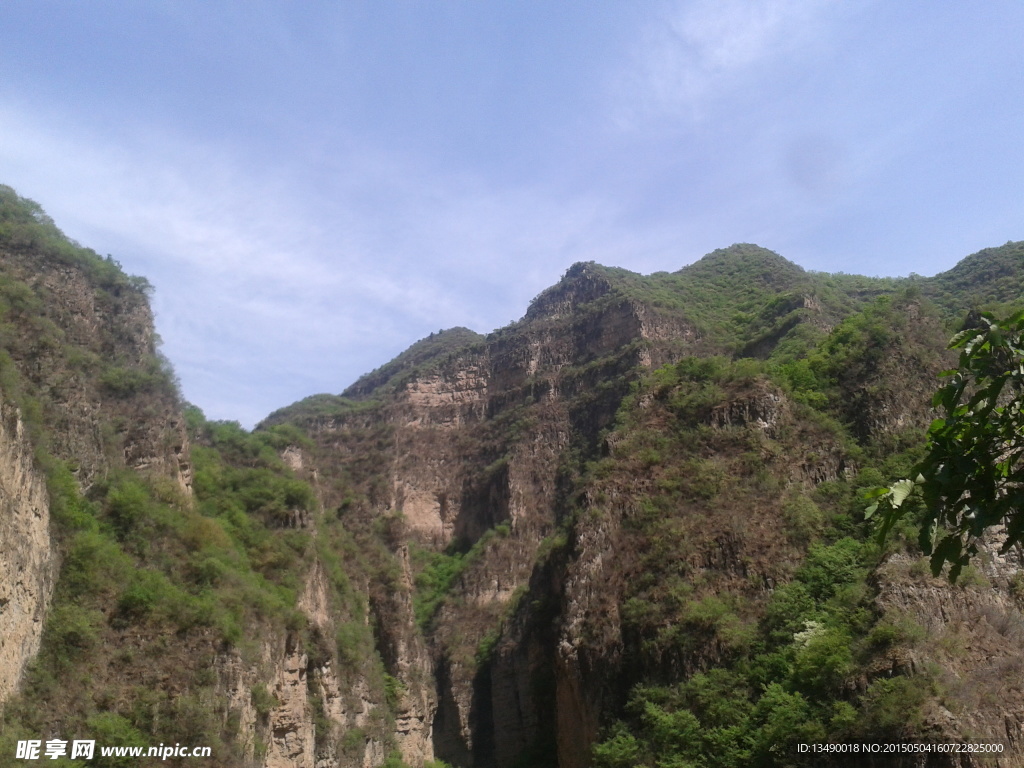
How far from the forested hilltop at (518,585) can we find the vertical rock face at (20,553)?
0.34 feet

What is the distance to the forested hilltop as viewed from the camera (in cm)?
2041

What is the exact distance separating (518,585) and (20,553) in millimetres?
36330

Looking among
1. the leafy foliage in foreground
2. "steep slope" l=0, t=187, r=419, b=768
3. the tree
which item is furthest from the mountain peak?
the tree

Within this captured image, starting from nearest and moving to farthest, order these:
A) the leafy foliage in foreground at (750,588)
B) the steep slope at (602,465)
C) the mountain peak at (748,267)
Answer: the leafy foliage in foreground at (750,588), the steep slope at (602,465), the mountain peak at (748,267)

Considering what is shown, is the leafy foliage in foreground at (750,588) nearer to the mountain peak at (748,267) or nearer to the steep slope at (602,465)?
the steep slope at (602,465)

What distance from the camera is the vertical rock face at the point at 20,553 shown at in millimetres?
18344

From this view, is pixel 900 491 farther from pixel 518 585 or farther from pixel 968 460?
pixel 518 585

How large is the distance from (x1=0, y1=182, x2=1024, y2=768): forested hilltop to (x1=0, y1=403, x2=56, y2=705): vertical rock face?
0.10 metres

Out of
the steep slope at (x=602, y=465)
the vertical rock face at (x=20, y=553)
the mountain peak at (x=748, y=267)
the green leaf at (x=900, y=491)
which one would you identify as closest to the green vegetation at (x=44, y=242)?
the vertical rock face at (x=20, y=553)

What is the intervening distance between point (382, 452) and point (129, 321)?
110 feet

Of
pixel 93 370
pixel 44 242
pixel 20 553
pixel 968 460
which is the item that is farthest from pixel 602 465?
pixel 968 460

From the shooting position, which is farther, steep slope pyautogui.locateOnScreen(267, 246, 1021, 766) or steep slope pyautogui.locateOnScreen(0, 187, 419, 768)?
steep slope pyautogui.locateOnScreen(267, 246, 1021, 766)

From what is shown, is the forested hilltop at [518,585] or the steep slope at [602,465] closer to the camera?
the forested hilltop at [518,585]

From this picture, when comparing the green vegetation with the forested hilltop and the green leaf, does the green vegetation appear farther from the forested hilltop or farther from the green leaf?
the green leaf
